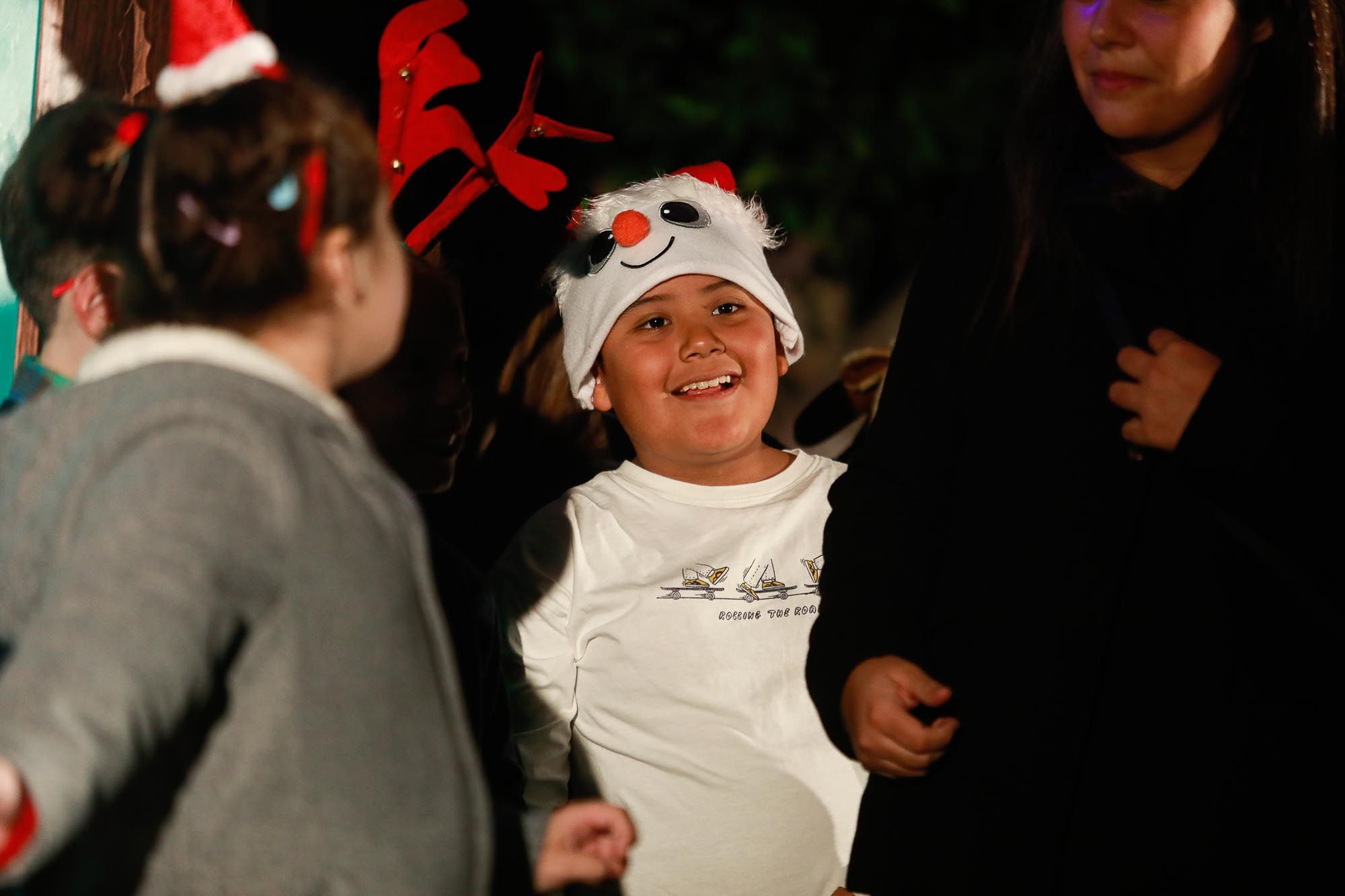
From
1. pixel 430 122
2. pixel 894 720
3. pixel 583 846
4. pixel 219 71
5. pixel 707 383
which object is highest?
pixel 219 71

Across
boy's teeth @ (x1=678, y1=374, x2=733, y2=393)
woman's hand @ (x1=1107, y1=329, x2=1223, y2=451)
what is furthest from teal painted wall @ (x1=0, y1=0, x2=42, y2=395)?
woman's hand @ (x1=1107, y1=329, x2=1223, y2=451)

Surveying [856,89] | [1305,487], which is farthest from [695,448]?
[856,89]

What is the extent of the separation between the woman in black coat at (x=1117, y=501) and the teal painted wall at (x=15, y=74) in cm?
127

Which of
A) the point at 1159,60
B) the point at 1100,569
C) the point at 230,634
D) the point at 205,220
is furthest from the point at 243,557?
the point at 1159,60

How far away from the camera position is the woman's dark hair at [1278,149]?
1.56m

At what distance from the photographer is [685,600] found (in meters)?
2.12

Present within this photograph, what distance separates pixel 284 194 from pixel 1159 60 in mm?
1070

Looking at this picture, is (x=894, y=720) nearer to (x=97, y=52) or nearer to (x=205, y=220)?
(x=205, y=220)

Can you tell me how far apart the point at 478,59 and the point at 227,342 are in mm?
1713

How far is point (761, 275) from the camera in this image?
240 cm

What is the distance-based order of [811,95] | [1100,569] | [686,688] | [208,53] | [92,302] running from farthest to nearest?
[811,95] → [686,688] → [92,302] → [1100,569] → [208,53]

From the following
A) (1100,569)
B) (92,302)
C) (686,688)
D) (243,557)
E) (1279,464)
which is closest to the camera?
(243,557)

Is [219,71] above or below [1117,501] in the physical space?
above

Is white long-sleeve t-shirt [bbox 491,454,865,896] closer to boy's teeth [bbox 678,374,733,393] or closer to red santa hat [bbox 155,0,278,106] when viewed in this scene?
boy's teeth [bbox 678,374,733,393]
